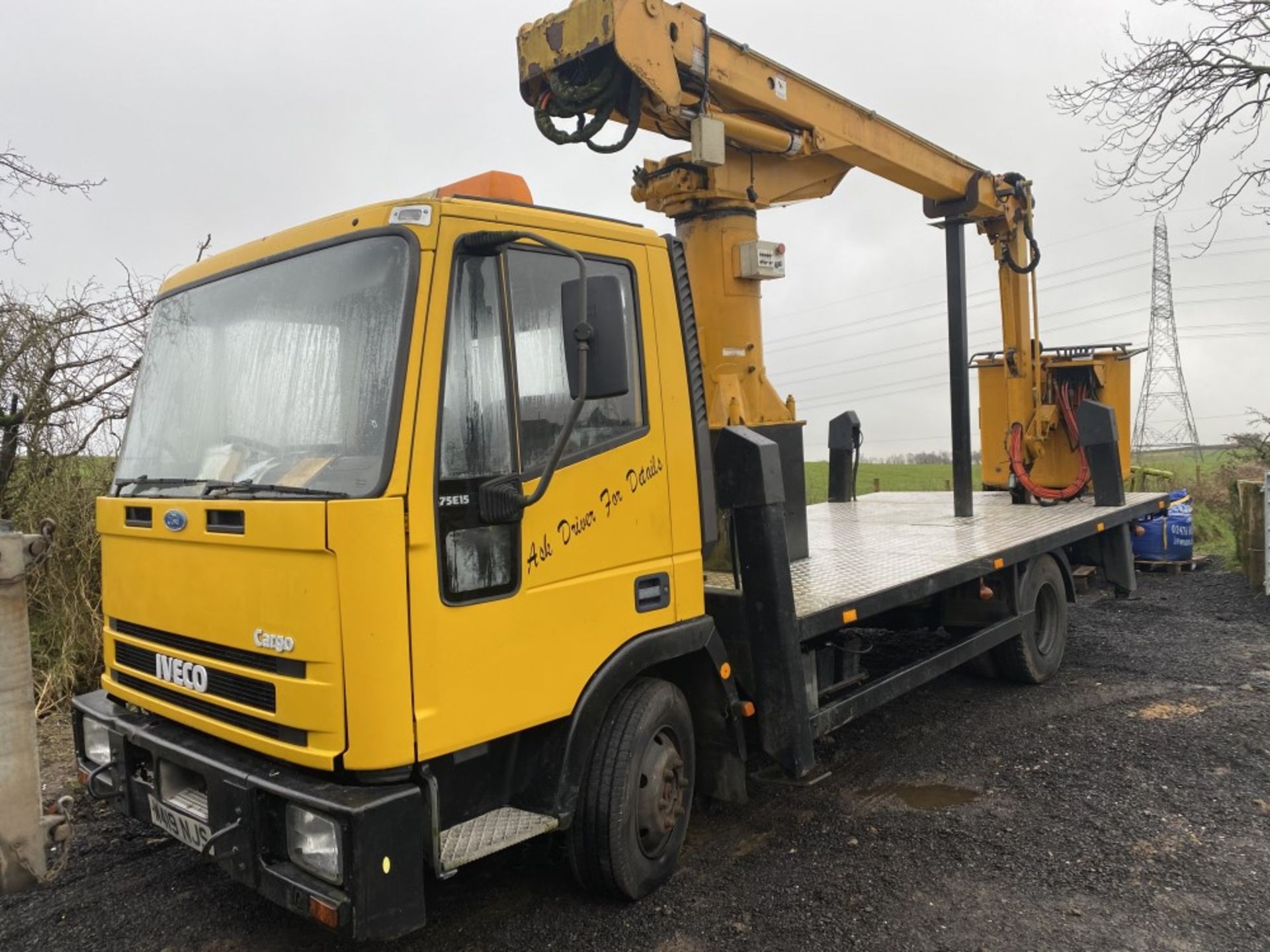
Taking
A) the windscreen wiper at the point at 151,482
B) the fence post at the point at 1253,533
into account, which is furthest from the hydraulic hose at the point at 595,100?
the fence post at the point at 1253,533

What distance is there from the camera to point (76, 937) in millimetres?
3410

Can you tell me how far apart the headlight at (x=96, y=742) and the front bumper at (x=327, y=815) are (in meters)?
0.49

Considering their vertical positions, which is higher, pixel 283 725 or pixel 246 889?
pixel 283 725

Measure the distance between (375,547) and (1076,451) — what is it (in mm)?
7660

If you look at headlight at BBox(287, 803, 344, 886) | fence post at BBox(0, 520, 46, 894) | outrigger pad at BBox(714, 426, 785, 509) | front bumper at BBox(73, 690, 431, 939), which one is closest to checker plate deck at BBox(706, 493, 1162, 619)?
outrigger pad at BBox(714, 426, 785, 509)

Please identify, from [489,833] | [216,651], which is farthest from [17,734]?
[489,833]

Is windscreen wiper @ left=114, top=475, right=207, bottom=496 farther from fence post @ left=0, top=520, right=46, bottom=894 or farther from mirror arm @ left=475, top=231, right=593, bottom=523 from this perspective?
mirror arm @ left=475, top=231, right=593, bottom=523

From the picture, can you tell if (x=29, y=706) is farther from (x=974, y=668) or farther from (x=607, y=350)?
(x=974, y=668)

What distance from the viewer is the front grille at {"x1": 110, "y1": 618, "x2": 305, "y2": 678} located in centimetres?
273

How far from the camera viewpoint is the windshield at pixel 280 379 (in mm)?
2764

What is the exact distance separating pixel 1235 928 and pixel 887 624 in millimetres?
2583

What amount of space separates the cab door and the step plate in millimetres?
334

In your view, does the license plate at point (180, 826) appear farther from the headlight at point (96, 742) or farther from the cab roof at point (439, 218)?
the cab roof at point (439, 218)

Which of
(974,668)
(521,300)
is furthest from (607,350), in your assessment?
(974,668)
